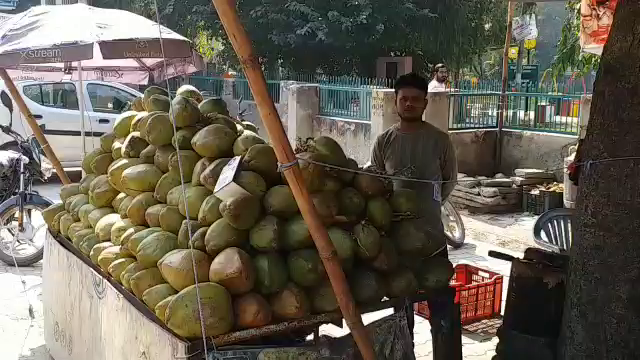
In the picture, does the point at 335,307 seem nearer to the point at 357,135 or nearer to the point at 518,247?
the point at 518,247

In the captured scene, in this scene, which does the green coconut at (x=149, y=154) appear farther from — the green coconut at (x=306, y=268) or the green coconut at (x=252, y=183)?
the green coconut at (x=306, y=268)

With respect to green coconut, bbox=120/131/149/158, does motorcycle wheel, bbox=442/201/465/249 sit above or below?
below

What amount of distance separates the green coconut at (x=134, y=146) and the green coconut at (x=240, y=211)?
3.50 feet

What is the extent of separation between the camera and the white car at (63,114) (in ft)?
31.9

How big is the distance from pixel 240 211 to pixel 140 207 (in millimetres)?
788

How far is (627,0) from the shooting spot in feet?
7.54

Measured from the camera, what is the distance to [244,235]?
93.5 inches

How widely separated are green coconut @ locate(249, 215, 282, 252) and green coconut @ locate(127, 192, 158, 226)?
75cm

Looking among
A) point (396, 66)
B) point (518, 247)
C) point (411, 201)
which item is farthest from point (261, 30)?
point (411, 201)

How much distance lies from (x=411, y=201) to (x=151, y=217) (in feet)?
3.74

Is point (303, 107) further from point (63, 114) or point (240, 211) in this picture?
point (240, 211)

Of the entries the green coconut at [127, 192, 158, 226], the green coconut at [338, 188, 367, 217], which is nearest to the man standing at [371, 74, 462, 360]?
the green coconut at [338, 188, 367, 217]

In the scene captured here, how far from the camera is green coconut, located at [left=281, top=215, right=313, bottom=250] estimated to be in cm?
235

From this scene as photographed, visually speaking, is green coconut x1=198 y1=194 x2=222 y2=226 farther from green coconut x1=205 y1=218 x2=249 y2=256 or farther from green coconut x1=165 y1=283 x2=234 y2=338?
green coconut x1=165 y1=283 x2=234 y2=338
